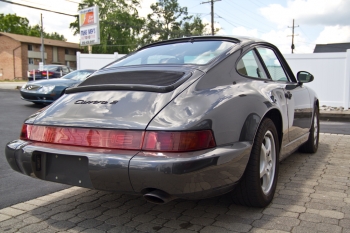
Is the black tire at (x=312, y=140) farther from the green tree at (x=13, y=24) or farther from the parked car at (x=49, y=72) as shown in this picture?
the green tree at (x=13, y=24)

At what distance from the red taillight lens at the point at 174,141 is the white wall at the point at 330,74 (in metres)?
9.99

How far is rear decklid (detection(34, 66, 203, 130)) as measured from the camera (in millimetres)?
2316

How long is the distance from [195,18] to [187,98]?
221 feet

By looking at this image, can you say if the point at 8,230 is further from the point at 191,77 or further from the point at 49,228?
the point at 191,77

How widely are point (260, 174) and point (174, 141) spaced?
3.41ft

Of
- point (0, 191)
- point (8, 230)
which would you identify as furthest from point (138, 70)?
point (0, 191)

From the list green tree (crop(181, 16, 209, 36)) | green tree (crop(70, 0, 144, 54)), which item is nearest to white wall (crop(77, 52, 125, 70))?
green tree (crop(70, 0, 144, 54))

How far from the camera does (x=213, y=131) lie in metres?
2.26

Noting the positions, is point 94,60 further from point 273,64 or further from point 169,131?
point 169,131

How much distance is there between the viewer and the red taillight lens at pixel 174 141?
7.04 ft

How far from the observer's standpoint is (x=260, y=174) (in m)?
2.82

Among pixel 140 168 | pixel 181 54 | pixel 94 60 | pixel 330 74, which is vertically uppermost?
pixel 94 60

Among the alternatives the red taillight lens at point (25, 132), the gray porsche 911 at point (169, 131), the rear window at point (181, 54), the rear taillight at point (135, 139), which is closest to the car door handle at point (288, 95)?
the gray porsche 911 at point (169, 131)

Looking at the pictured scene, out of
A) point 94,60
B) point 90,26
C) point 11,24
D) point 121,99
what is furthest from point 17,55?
point 121,99
